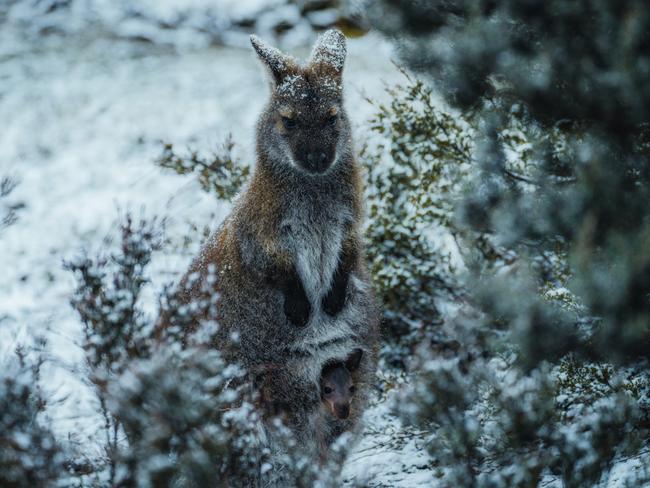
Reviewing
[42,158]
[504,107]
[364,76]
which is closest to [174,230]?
[42,158]

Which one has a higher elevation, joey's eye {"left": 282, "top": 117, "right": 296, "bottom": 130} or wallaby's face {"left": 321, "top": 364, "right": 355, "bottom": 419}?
joey's eye {"left": 282, "top": 117, "right": 296, "bottom": 130}

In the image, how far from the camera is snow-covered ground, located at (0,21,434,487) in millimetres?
7676

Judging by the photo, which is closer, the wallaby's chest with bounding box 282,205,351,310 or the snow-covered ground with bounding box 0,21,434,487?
the wallaby's chest with bounding box 282,205,351,310

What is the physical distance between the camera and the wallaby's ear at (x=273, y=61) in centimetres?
451

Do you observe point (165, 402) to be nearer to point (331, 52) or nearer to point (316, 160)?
point (316, 160)

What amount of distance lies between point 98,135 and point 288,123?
6664 millimetres

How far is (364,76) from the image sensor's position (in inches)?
416

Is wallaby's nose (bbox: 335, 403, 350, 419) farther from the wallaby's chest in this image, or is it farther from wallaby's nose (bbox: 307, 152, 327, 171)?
wallaby's nose (bbox: 307, 152, 327, 171)

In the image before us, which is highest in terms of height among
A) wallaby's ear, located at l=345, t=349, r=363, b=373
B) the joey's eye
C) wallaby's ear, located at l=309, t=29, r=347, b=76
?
wallaby's ear, located at l=309, t=29, r=347, b=76

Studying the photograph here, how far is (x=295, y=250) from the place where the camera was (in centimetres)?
463

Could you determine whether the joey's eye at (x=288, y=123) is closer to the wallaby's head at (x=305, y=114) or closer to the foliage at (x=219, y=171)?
the wallaby's head at (x=305, y=114)

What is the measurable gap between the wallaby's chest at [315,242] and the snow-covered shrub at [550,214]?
0.82 meters

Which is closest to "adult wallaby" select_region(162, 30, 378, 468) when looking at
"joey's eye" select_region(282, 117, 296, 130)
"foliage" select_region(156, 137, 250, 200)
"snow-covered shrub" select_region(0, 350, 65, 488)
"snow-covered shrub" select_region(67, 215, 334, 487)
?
"joey's eye" select_region(282, 117, 296, 130)

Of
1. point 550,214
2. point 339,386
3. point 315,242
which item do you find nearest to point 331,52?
point 315,242
